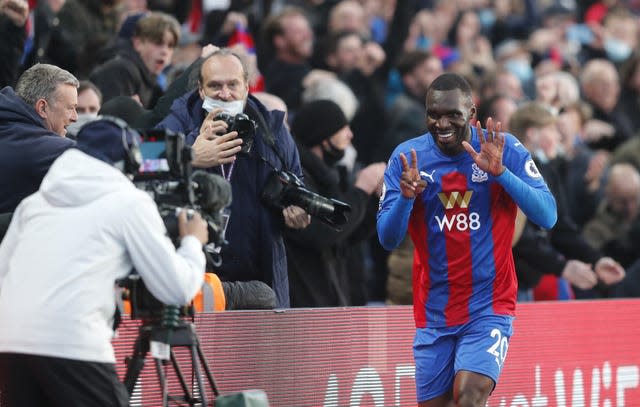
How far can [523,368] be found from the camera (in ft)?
30.5

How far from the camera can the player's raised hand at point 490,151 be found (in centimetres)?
718

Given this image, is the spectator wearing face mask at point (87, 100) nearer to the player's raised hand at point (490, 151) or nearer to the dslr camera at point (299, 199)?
the dslr camera at point (299, 199)

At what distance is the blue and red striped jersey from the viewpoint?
24.5 ft

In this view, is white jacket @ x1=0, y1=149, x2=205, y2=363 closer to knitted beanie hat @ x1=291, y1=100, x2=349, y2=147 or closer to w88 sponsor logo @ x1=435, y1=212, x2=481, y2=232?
w88 sponsor logo @ x1=435, y1=212, x2=481, y2=232

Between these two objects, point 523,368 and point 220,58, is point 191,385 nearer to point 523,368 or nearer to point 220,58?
point 220,58

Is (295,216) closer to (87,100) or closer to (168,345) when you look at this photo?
(87,100)

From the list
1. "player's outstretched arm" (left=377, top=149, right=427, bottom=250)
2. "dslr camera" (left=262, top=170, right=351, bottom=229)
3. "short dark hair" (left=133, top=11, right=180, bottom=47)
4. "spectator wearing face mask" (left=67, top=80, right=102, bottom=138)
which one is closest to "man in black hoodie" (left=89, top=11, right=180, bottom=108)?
"short dark hair" (left=133, top=11, right=180, bottom=47)

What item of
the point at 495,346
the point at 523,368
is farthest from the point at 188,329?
the point at 523,368

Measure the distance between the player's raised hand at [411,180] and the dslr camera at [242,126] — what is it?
1.10 m

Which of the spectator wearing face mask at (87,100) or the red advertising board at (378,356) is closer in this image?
the red advertising board at (378,356)

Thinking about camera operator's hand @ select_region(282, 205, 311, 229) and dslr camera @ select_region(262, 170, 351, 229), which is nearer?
dslr camera @ select_region(262, 170, 351, 229)

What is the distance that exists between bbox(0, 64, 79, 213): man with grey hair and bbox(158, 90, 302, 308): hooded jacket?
0.81 metres

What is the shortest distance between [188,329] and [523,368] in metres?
4.02

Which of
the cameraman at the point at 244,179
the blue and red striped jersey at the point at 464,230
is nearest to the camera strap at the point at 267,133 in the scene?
the cameraman at the point at 244,179
